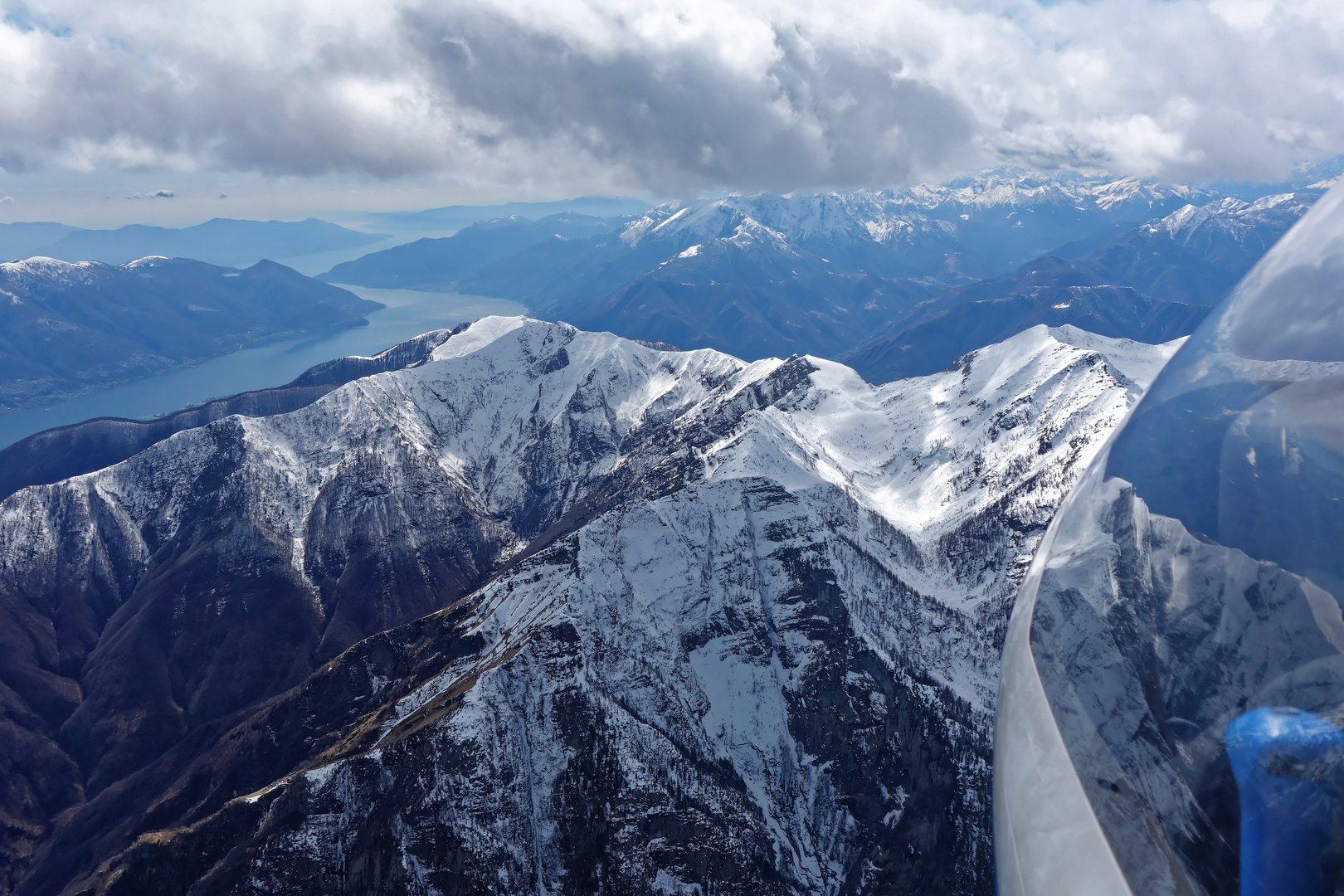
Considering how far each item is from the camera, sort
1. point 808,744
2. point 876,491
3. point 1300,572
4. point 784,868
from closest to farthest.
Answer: point 1300,572 → point 784,868 → point 808,744 → point 876,491

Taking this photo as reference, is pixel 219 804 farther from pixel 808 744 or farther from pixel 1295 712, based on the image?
pixel 1295 712

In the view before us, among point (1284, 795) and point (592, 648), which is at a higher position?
point (1284, 795)

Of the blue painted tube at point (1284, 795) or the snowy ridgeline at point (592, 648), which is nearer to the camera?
the blue painted tube at point (1284, 795)

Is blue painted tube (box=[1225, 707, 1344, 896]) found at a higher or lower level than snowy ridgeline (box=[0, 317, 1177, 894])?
higher

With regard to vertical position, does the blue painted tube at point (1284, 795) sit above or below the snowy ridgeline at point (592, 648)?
above

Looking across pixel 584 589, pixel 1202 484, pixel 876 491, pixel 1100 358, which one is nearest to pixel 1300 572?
pixel 1202 484
